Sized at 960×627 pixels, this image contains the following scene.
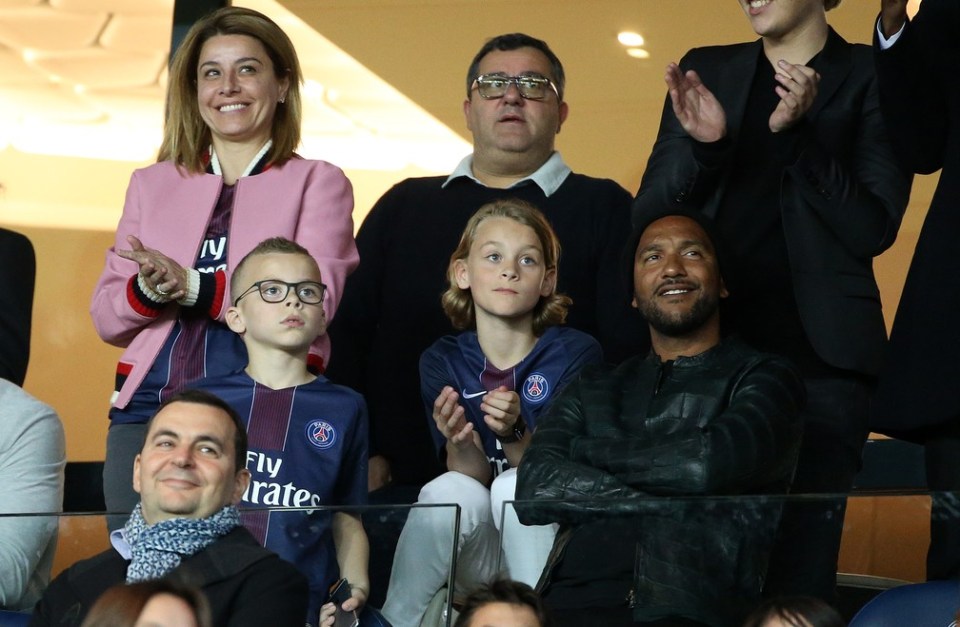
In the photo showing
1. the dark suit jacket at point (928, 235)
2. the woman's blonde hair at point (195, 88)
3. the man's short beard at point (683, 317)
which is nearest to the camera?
the dark suit jacket at point (928, 235)

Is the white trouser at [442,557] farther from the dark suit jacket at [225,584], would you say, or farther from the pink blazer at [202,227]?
the pink blazer at [202,227]

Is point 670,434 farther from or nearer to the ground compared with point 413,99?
nearer to the ground

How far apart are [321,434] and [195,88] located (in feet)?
3.02

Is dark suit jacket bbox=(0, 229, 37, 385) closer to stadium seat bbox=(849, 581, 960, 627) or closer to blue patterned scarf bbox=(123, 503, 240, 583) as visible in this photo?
blue patterned scarf bbox=(123, 503, 240, 583)

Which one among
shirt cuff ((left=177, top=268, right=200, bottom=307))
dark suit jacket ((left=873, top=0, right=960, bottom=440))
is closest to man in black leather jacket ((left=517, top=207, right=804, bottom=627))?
dark suit jacket ((left=873, top=0, right=960, bottom=440))

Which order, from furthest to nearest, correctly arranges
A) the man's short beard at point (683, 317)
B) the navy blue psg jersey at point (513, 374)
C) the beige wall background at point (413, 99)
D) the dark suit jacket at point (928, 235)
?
the beige wall background at point (413, 99)
the navy blue psg jersey at point (513, 374)
the man's short beard at point (683, 317)
the dark suit jacket at point (928, 235)

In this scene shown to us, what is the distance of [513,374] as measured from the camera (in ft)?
11.1

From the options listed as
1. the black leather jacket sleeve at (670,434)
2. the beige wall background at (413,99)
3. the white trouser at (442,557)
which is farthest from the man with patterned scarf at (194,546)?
the beige wall background at (413,99)

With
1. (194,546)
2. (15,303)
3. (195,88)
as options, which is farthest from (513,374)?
(15,303)

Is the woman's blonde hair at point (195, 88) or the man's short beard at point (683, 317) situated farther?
the woman's blonde hair at point (195, 88)

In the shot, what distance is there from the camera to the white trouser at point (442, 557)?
258 cm

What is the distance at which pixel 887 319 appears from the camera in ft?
16.3

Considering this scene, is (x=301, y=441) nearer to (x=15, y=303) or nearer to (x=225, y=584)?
(x=225, y=584)

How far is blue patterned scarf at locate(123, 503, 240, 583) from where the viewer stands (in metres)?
2.45
